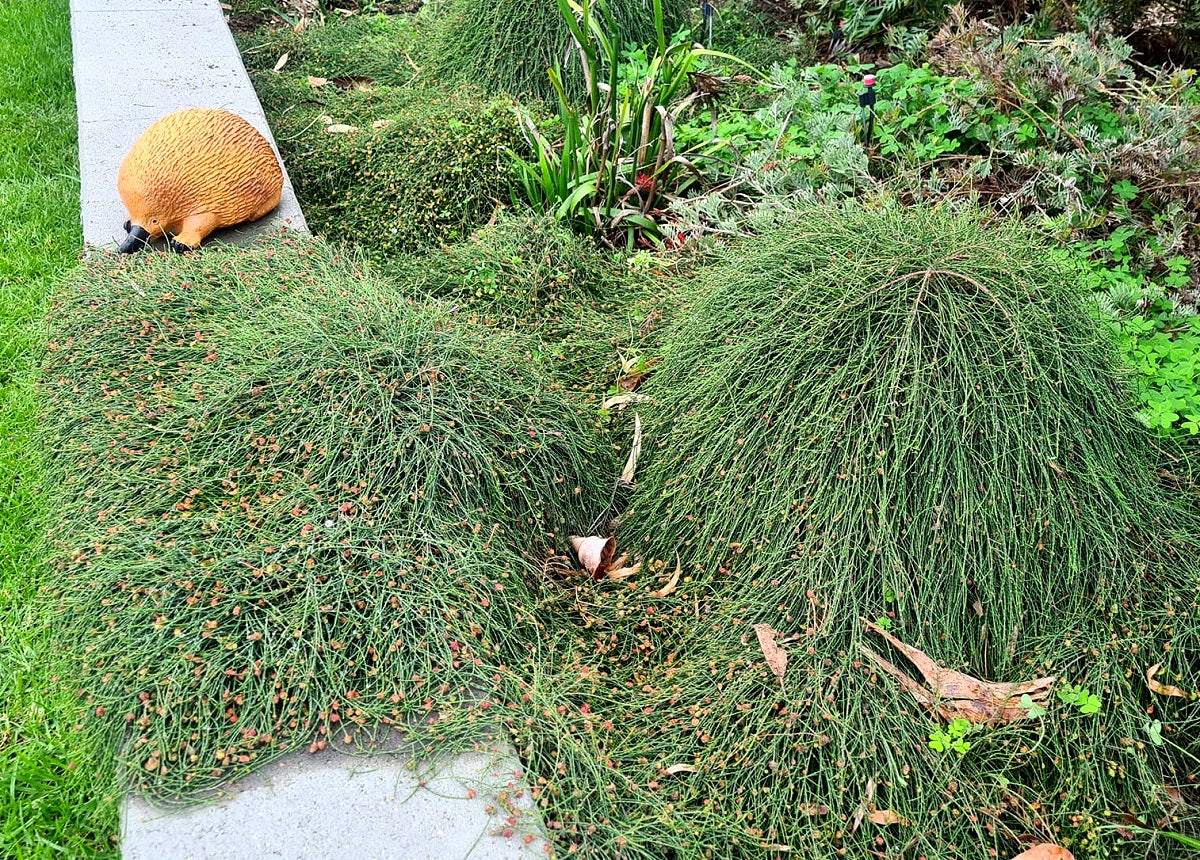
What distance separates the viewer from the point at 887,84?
363 centimetres

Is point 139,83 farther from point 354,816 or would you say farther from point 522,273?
point 354,816

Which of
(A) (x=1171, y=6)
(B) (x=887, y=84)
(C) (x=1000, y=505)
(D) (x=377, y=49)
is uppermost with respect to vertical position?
(A) (x=1171, y=6)

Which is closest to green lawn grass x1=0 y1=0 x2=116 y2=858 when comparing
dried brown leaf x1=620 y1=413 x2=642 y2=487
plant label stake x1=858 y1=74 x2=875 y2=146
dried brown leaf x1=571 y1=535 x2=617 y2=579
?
dried brown leaf x1=571 y1=535 x2=617 y2=579

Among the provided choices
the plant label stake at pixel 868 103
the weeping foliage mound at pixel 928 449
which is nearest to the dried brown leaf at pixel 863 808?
the weeping foliage mound at pixel 928 449

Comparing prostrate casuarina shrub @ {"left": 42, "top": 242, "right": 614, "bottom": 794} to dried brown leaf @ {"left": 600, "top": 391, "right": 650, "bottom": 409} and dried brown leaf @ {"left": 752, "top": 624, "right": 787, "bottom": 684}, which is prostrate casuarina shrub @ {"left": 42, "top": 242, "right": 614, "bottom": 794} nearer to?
dried brown leaf @ {"left": 600, "top": 391, "right": 650, "bottom": 409}

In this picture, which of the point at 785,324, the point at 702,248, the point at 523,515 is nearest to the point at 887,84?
the point at 702,248

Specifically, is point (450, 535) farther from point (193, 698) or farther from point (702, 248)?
point (702, 248)

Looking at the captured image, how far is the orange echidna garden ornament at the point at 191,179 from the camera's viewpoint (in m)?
3.20

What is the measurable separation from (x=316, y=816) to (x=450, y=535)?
2.24 ft

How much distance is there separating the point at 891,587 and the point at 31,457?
240 cm

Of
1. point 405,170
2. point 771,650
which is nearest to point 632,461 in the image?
point 771,650

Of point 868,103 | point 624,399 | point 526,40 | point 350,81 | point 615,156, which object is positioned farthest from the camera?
point 350,81

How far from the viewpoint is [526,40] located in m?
4.48

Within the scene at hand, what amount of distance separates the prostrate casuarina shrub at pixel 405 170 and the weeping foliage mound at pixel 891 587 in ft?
5.56
